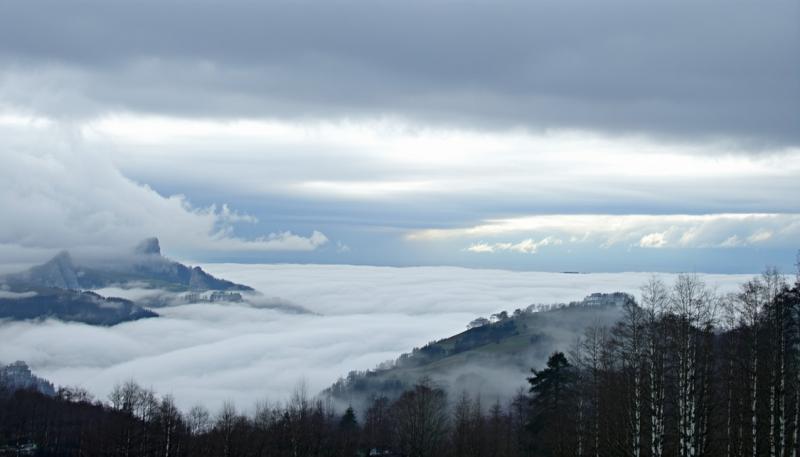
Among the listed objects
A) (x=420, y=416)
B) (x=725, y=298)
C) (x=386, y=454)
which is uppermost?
(x=725, y=298)

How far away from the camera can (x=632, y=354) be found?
220ft

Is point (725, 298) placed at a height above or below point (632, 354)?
above

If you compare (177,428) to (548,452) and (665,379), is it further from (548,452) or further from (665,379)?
(665,379)

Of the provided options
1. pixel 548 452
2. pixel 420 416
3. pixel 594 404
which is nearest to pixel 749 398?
pixel 594 404

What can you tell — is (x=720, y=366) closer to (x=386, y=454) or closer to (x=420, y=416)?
(x=420, y=416)

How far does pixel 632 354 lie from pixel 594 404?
51.8 feet

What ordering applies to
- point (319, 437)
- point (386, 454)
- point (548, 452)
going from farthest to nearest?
point (386, 454) < point (319, 437) < point (548, 452)

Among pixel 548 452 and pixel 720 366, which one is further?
pixel 548 452

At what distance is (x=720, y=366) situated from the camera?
232 feet

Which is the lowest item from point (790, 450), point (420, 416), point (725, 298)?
point (420, 416)

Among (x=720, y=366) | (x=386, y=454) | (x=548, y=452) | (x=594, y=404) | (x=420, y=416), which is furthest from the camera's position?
(x=386, y=454)

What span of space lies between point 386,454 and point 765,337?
102 metres

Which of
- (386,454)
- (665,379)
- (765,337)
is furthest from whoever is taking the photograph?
(386,454)

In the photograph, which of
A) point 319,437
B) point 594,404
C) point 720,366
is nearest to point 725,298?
point 720,366
